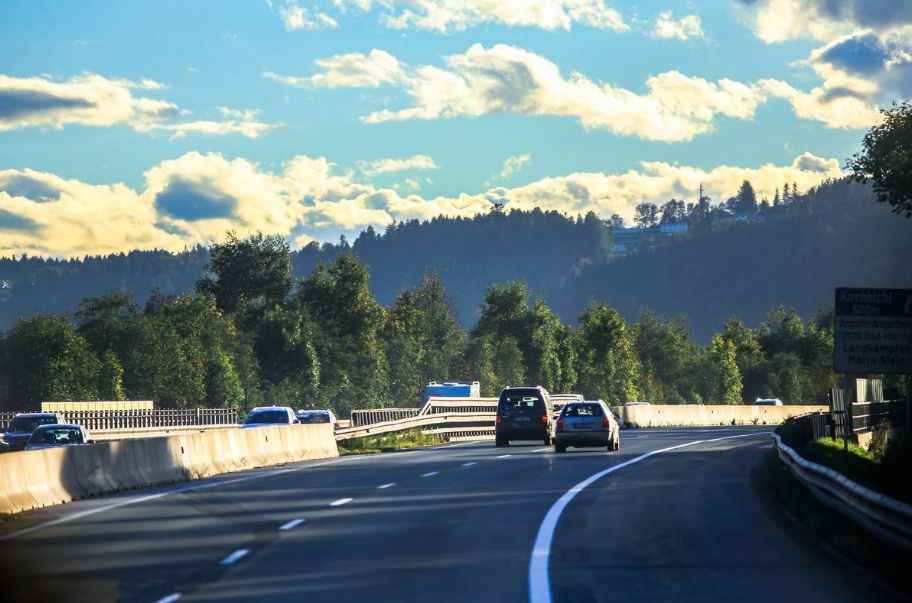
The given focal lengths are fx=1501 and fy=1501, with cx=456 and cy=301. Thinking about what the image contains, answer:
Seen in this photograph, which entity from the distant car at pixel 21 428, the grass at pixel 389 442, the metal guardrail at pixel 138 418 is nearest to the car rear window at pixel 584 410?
the grass at pixel 389 442

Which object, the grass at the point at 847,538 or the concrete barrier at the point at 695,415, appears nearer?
the grass at the point at 847,538

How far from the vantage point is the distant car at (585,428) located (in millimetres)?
42500

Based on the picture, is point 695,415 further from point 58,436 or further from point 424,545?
point 424,545

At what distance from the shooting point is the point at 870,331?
1182 inches

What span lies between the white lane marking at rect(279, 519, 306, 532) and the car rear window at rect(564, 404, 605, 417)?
24.3 metres

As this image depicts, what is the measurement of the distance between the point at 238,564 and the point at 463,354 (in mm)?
161397

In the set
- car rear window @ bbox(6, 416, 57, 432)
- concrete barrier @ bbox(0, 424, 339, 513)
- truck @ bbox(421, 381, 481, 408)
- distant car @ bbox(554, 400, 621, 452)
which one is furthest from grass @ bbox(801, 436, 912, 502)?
truck @ bbox(421, 381, 481, 408)

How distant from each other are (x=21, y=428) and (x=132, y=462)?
22.4 m

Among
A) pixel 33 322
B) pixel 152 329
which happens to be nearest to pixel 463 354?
pixel 152 329

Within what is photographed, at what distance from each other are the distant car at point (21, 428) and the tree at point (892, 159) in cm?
2558

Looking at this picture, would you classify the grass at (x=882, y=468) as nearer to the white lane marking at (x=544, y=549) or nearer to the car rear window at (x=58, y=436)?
the white lane marking at (x=544, y=549)

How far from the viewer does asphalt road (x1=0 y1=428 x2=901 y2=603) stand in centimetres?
1273

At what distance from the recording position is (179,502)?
22844 millimetres

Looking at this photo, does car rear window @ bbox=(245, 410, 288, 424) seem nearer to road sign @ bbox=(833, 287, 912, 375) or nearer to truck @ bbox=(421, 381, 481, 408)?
road sign @ bbox=(833, 287, 912, 375)
